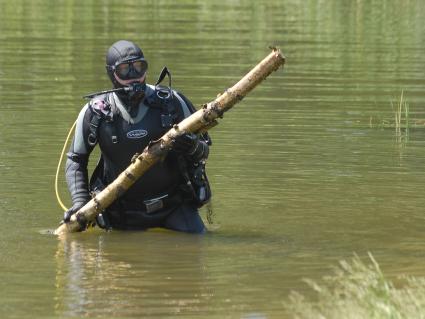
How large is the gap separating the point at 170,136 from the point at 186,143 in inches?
5.7

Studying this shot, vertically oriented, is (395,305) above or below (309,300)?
above

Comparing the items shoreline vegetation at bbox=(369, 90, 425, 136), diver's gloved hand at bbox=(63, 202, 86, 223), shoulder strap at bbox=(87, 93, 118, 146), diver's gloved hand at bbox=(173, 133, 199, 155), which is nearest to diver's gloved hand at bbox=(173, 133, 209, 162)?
diver's gloved hand at bbox=(173, 133, 199, 155)

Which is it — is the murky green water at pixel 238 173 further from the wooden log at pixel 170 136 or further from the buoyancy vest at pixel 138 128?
the buoyancy vest at pixel 138 128

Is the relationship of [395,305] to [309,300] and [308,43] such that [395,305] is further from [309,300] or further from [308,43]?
[308,43]

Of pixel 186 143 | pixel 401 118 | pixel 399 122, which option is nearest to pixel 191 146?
pixel 186 143

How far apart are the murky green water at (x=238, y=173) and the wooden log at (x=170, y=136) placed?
25 centimetres

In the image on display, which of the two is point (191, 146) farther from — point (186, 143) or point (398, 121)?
point (398, 121)

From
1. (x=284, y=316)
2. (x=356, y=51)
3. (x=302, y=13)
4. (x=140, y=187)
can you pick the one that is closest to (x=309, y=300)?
(x=284, y=316)

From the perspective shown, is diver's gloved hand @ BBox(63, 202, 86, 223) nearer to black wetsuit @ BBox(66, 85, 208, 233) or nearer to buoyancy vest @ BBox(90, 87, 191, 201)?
black wetsuit @ BBox(66, 85, 208, 233)

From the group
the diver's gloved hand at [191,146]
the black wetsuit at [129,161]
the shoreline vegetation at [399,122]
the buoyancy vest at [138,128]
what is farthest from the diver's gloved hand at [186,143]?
the shoreline vegetation at [399,122]

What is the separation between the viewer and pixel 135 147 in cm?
972

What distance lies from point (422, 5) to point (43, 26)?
1192cm

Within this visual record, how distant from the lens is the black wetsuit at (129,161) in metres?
9.69

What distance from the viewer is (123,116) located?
9711 millimetres
